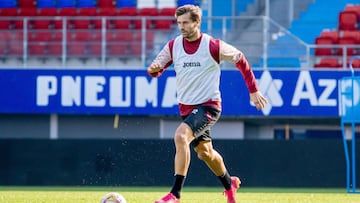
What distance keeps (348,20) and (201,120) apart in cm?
1357

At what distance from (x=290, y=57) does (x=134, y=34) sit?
3.13m

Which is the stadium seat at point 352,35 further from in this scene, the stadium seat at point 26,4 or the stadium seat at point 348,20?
the stadium seat at point 26,4

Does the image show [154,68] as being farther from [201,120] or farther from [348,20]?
[348,20]

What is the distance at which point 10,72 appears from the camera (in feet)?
73.3

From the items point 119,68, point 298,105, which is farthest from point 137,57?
point 298,105

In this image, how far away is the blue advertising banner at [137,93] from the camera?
72.6ft

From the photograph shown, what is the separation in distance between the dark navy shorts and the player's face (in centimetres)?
73

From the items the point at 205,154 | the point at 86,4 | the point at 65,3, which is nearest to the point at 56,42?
the point at 86,4

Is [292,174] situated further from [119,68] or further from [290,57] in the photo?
[119,68]

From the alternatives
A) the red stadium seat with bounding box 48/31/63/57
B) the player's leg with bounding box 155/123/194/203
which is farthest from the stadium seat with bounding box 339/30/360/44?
the player's leg with bounding box 155/123/194/203

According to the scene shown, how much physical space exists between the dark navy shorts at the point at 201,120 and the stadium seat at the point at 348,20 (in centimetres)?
1316

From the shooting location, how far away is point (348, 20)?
24.0 metres

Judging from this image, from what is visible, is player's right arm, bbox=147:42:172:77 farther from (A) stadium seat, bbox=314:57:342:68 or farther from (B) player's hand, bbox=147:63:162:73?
(A) stadium seat, bbox=314:57:342:68

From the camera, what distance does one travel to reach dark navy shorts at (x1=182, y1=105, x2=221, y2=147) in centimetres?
1094
